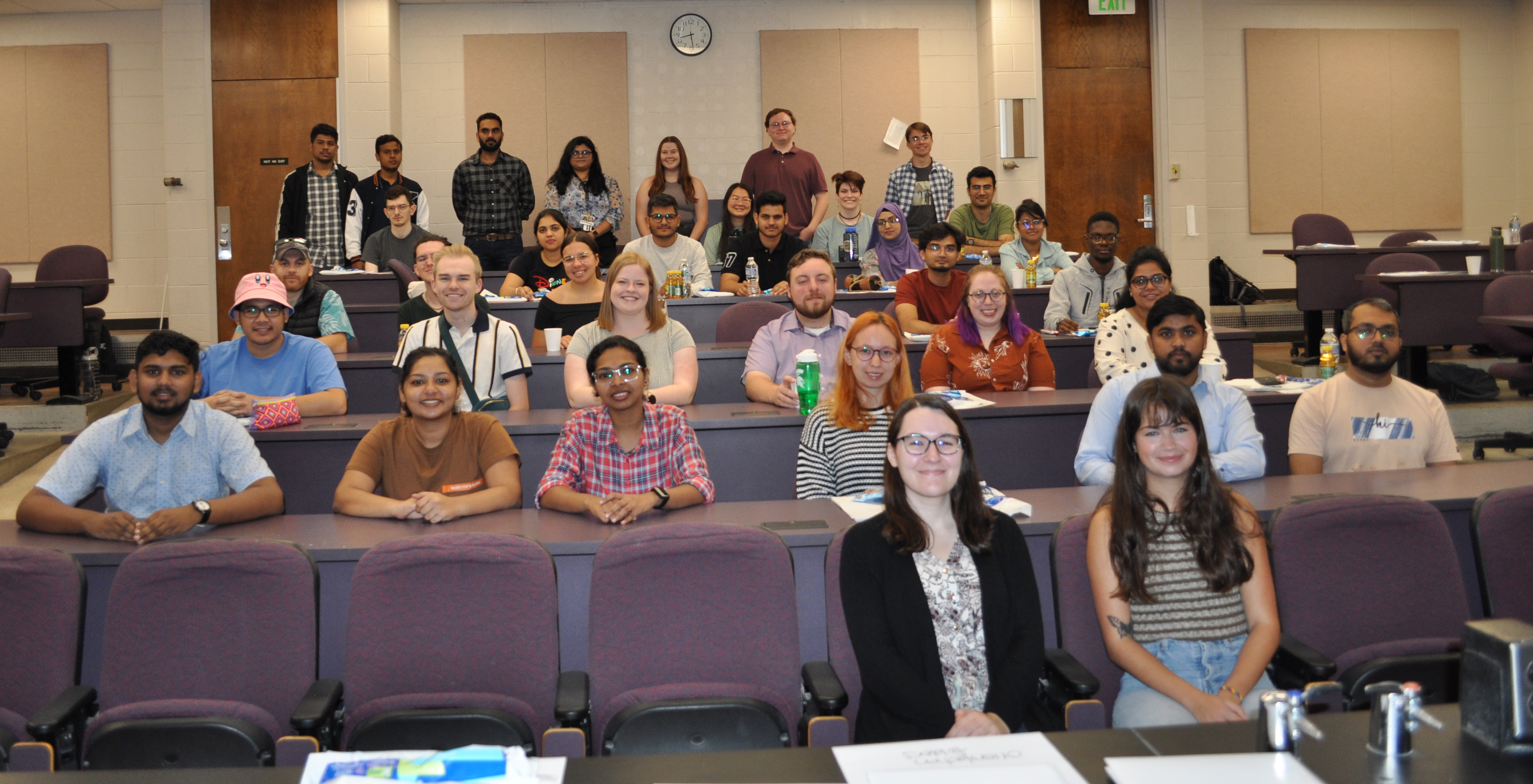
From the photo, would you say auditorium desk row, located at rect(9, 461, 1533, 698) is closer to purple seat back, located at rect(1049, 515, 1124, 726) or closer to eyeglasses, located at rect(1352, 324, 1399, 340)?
purple seat back, located at rect(1049, 515, 1124, 726)

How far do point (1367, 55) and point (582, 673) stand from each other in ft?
→ 32.8

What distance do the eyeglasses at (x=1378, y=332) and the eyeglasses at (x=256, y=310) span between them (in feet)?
11.5

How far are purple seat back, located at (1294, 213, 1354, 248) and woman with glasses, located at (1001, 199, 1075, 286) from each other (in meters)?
2.79

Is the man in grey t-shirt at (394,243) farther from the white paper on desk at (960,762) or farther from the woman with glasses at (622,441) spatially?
the white paper on desk at (960,762)

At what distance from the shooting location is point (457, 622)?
88.3 inches

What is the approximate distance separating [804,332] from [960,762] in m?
3.10

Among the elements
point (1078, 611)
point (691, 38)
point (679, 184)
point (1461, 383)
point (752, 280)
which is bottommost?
point (1078, 611)

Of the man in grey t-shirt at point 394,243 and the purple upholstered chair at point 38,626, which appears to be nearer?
the purple upholstered chair at point 38,626

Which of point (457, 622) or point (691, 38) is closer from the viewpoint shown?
point (457, 622)

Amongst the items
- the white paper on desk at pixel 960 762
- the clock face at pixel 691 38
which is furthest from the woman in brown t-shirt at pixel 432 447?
the clock face at pixel 691 38

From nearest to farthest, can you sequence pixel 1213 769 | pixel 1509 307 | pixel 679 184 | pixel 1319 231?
1. pixel 1213 769
2. pixel 1509 307
3. pixel 679 184
4. pixel 1319 231

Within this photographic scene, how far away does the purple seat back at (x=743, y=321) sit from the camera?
5.31 meters

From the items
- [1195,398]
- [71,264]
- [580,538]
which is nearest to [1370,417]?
[1195,398]

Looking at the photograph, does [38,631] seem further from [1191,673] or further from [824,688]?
[1191,673]
